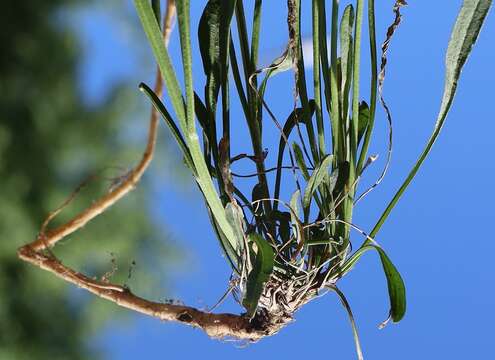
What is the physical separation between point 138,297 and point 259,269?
11.1 inches

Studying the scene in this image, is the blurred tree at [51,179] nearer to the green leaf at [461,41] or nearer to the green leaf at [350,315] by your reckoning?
the green leaf at [350,315]

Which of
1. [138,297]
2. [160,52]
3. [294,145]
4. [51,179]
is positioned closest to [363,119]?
[294,145]

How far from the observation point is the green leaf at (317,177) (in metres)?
0.40

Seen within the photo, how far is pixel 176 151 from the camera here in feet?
4.03

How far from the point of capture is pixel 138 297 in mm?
649

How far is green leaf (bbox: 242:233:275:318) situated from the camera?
40 cm

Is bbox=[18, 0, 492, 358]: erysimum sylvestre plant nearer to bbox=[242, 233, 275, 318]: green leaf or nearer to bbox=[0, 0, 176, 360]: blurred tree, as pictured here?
bbox=[242, 233, 275, 318]: green leaf

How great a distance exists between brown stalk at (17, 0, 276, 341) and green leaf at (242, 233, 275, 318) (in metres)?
0.09

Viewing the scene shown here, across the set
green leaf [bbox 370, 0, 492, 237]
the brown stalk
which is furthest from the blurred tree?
green leaf [bbox 370, 0, 492, 237]

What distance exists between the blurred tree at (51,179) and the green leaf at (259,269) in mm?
661

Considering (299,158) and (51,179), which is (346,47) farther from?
(51,179)

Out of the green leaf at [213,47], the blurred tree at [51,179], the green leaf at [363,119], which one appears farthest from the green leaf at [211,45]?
the blurred tree at [51,179]

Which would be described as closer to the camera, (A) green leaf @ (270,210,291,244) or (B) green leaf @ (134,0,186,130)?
(B) green leaf @ (134,0,186,130)

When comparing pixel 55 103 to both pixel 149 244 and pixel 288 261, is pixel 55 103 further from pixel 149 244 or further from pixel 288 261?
pixel 288 261
